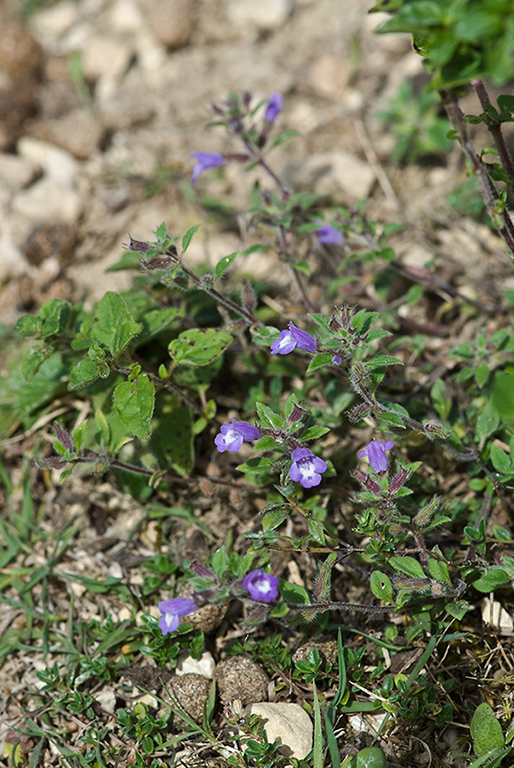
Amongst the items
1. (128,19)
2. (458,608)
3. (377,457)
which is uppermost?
(128,19)

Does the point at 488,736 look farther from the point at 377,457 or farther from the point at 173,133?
the point at 173,133

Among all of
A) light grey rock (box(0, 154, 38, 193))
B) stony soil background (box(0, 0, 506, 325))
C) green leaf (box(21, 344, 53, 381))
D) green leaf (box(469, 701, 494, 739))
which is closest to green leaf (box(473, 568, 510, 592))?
green leaf (box(469, 701, 494, 739))

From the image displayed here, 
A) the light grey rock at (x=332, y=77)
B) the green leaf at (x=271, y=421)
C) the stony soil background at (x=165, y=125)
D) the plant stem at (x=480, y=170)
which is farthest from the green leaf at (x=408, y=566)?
the light grey rock at (x=332, y=77)

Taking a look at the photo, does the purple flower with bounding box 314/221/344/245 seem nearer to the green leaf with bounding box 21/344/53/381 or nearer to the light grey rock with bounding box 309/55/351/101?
the green leaf with bounding box 21/344/53/381

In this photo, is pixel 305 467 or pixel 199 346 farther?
pixel 199 346

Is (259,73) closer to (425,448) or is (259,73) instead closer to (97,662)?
(425,448)

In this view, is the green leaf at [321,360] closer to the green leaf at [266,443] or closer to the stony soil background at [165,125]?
the green leaf at [266,443]

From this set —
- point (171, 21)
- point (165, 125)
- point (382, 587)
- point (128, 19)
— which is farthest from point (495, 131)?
point (128, 19)
